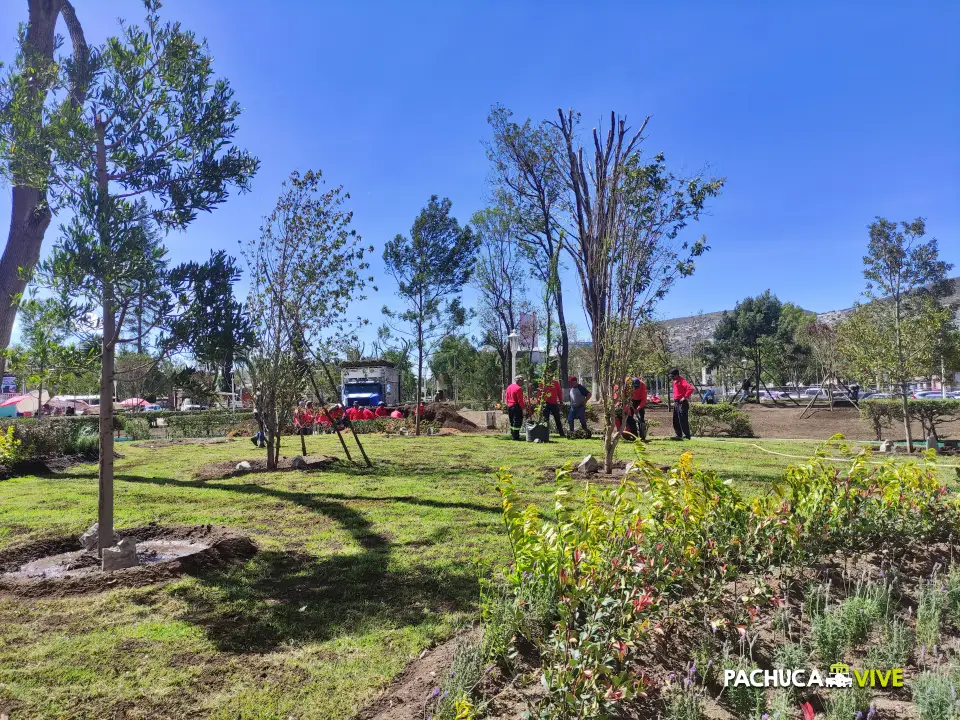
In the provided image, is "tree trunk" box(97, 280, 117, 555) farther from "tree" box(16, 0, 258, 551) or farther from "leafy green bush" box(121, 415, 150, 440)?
"leafy green bush" box(121, 415, 150, 440)

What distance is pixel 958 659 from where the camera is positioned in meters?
2.29

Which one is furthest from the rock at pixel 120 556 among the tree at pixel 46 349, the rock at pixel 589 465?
the rock at pixel 589 465

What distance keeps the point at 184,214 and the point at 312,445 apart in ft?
34.9

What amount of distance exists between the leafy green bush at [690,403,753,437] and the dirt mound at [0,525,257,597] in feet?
50.2

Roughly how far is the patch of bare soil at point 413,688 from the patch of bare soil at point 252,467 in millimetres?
7010

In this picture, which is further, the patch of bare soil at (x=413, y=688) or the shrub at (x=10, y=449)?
the shrub at (x=10, y=449)

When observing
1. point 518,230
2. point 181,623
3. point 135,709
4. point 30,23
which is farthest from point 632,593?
point 518,230

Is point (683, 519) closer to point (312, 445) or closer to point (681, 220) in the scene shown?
point (681, 220)

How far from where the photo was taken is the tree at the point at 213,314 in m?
4.14

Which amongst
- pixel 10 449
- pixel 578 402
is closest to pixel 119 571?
pixel 10 449

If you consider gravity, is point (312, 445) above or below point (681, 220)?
below

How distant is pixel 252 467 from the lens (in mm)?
9406

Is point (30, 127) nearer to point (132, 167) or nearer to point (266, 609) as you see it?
point (132, 167)

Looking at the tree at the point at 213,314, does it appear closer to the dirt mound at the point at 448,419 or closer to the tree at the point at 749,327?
the dirt mound at the point at 448,419
